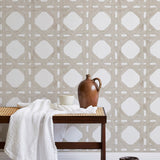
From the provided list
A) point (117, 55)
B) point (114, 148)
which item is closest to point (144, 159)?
point (114, 148)

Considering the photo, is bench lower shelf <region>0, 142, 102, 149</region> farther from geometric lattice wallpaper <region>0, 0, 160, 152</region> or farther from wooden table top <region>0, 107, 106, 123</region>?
geometric lattice wallpaper <region>0, 0, 160, 152</region>

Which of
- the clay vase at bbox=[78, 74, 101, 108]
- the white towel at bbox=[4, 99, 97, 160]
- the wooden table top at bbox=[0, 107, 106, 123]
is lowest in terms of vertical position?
the white towel at bbox=[4, 99, 97, 160]

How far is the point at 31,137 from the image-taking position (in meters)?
1.99

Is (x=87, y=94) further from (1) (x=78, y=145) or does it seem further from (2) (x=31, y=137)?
(2) (x=31, y=137)

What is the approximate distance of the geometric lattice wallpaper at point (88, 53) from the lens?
101 inches

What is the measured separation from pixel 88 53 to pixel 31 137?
3.18 ft

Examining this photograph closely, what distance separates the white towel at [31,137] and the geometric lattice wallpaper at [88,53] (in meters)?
0.61

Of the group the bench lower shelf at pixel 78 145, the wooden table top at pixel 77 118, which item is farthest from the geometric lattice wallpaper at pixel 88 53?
the wooden table top at pixel 77 118

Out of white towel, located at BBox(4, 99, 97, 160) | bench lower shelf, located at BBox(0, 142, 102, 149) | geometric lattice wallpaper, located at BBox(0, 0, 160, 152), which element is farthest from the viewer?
geometric lattice wallpaper, located at BBox(0, 0, 160, 152)

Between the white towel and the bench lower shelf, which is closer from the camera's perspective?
the white towel

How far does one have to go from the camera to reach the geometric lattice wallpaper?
2.57m

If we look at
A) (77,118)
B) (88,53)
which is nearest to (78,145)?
(77,118)

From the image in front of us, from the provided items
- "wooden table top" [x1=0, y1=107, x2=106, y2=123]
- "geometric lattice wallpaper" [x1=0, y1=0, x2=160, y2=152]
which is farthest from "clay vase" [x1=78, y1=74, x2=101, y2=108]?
"geometric lattice wallpaper" [x1=0, y1=0, x2=160, y2=152]

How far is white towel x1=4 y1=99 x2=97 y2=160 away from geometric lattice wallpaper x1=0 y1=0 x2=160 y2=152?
61 centimetres
